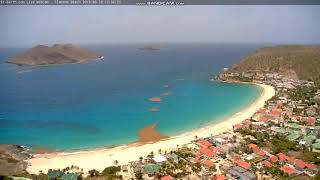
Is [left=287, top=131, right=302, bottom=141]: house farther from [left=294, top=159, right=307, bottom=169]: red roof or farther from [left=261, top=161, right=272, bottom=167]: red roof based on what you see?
[left=261, top=161, right=272, bottom=167]: red roof

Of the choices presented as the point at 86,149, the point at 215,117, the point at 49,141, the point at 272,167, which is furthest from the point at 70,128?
the point at 272,167

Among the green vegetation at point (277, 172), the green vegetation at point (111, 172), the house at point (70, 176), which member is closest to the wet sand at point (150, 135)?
the green vegetation at point (111, 172)

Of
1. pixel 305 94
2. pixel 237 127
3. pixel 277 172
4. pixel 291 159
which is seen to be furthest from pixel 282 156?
pixel 305 94

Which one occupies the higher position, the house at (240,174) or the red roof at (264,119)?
the red roof at (264,119)

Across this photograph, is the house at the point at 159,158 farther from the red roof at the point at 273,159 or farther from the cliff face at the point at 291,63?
the cliff face at the point at 291,63

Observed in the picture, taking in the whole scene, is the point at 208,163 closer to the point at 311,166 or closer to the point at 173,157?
the point at 173,157

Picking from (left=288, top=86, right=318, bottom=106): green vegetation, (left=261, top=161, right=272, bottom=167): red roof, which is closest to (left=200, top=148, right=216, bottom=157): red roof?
(left=261, top=161, right=272, bottom=167): red roof

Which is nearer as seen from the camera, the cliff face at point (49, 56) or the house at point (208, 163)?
the house at point (208, 163)
